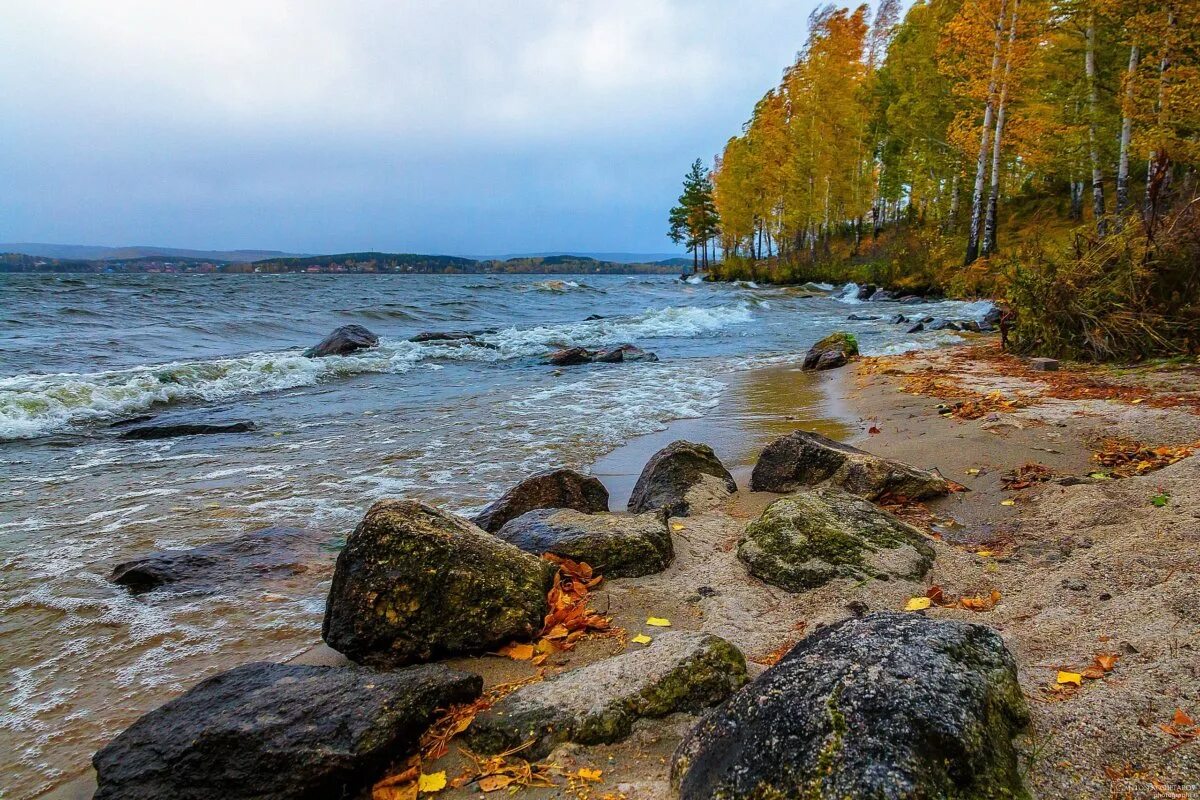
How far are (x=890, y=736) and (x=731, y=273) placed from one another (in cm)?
5260

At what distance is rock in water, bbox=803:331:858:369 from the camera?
36.2 ft

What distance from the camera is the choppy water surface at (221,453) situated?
3.08 meters

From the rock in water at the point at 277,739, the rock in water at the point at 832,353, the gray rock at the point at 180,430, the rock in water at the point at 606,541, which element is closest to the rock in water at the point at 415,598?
the rock in water at the point at 277,739

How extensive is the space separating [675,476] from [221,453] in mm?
5384

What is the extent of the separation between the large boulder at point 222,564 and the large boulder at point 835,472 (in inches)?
129

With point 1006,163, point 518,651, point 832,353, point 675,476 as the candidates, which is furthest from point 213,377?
point 1006,163

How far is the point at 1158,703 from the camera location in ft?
5.92

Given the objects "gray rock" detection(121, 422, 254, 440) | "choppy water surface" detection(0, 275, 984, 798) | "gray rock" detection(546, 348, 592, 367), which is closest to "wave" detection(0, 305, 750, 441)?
"choppy water surface" detection(0, 275, 984, 798)

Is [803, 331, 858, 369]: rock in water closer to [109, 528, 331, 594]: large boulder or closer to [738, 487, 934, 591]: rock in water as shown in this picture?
[738, 487, 934, 591]: rock in water

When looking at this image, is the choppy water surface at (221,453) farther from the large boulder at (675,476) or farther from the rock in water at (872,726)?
the rock in water at (872,726)

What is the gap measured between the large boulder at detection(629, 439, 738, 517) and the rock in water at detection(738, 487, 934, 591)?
104 centimetres

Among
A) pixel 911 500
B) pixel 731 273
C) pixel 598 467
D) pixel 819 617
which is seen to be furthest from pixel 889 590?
pixel 731 273

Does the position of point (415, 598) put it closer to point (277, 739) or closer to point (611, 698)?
point (277, 739)

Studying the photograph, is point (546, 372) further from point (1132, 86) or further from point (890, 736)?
point (1132, 86)
